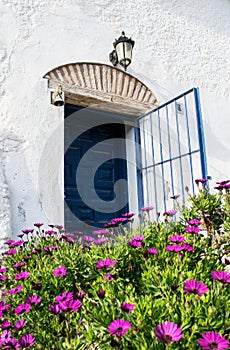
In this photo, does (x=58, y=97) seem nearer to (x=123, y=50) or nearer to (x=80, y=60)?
(x=80, y=60)

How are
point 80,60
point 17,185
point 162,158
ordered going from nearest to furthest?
point 17,185
point 80,60
point 162,158

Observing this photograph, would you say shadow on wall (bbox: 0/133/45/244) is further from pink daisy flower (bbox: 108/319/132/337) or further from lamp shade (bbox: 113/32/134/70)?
pink daisy flower (bbox: 108/319/132/337)

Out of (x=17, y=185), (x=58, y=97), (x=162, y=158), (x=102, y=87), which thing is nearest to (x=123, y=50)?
(x=102, y=87)

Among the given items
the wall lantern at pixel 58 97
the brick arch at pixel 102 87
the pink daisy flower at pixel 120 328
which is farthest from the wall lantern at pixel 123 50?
the pink daisy flower at pixel 120 328

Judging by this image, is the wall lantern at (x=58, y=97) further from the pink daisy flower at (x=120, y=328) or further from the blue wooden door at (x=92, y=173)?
the pink daisy flower at (x=120, y=328)

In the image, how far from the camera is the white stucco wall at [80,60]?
9.64ft

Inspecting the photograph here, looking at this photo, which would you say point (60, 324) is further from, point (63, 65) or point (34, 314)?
point (63, 65)

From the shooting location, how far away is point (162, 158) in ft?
12.3

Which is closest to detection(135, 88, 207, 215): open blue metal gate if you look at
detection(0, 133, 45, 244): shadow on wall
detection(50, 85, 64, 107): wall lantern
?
detection(50, 85, 64, 107): wall lantern

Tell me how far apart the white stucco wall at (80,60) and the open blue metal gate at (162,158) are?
1.07ft

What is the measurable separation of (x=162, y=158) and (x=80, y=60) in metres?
1.32

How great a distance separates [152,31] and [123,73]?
902 millimetres

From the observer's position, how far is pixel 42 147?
309 cm

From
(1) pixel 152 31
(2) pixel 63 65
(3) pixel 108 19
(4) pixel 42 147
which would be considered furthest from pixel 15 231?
(1) pixel 152 31
